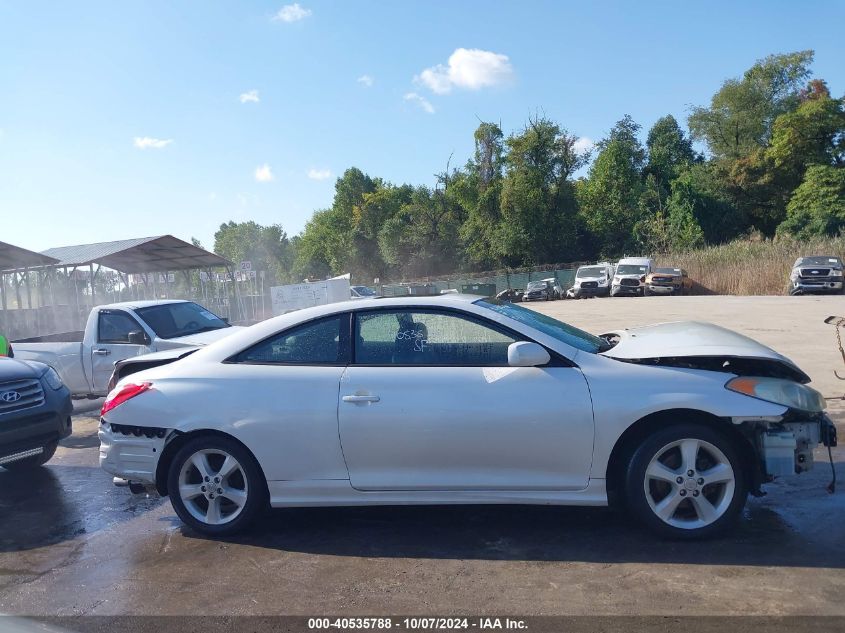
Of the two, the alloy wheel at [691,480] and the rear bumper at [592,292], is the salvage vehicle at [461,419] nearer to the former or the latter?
the alloy wheel at [691,480]

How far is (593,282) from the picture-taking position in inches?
1590

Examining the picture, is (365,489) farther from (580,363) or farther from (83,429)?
(83,429)

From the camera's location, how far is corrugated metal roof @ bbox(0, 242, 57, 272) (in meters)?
23.5

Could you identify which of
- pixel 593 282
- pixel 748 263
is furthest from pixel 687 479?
pixel 748 263

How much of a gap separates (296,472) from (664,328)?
9.62 feet

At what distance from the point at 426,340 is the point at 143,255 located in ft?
73.7

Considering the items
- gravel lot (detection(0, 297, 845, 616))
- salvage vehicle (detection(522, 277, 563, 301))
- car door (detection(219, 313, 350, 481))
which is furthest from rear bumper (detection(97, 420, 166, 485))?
salvage vehicle (detection(522, 277, 563, 301))

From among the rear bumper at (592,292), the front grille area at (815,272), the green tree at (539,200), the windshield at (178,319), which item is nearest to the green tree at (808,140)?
the green tree at (539,200)

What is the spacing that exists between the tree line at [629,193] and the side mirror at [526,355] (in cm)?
4998

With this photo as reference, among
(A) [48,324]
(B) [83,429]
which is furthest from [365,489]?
(A) [48,324]

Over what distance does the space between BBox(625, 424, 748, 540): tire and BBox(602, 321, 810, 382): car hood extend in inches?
19.0

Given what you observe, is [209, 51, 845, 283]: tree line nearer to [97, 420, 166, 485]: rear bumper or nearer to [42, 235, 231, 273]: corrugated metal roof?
[42, 235, 231, 273]: corrugated metal roof

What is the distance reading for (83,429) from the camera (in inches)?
370

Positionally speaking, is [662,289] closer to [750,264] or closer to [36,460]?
[750,264]
